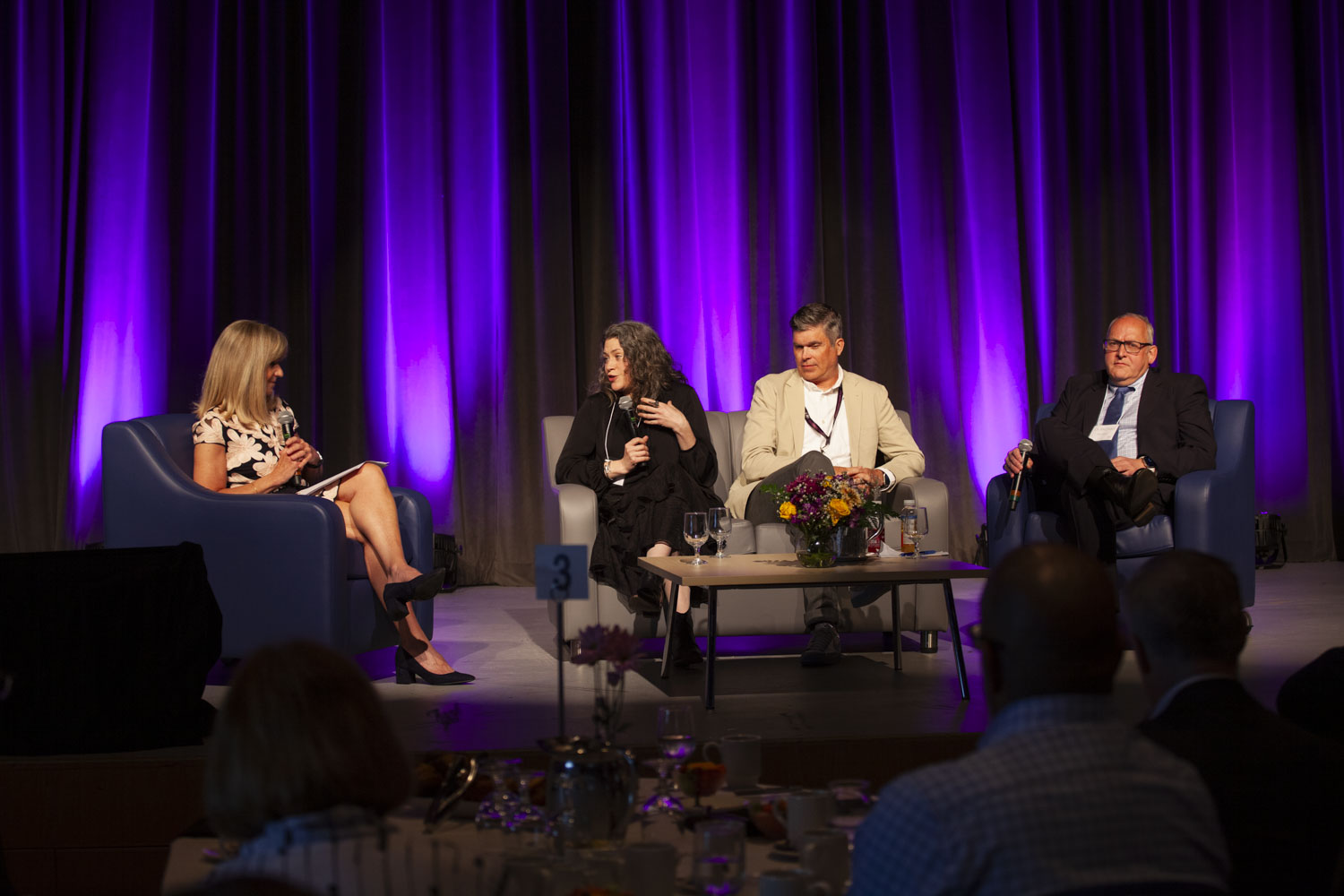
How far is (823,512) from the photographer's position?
11.6ft

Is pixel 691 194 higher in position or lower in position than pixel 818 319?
higher

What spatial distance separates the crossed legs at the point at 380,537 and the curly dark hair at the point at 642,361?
3.02 feet

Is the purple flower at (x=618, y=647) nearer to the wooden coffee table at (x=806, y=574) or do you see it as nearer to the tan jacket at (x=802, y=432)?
the wooden coffee table at (x=806, y=574)

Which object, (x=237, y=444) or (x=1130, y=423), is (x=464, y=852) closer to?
(x=237, y=444)

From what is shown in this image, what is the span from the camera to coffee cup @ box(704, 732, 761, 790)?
181 centimetres

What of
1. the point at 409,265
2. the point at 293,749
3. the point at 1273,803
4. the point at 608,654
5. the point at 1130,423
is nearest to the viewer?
the point at 293,749

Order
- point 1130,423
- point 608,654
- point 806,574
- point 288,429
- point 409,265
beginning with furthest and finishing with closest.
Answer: point 409,265 → point 1130,423 → point 288,429 → point 806,574 → point 608,654

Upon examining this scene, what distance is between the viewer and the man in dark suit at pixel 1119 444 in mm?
4180

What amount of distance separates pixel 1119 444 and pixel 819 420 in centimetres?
106

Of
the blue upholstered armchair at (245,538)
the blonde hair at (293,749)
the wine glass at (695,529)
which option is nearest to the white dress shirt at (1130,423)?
the wine glass at (695,529)

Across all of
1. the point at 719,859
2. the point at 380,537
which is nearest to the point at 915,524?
the point at 380,537

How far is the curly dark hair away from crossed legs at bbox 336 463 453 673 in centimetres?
92

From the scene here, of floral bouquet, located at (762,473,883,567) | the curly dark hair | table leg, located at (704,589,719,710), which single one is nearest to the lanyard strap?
the curly dark hair

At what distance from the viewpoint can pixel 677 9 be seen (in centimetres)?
606
